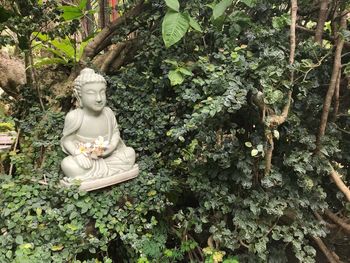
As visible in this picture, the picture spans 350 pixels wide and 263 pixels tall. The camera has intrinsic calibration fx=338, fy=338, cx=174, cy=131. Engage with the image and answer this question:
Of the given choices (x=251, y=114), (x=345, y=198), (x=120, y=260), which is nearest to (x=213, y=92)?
(x=251, y=114)

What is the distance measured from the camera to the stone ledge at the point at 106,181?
2.17 m

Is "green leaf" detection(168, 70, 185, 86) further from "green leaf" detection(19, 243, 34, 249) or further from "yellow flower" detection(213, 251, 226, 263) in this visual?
"green leaf" detection(19, 243, 34, 249)

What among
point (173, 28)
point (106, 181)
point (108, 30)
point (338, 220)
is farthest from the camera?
point (108, 30)

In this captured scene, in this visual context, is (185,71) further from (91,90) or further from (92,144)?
(92,144)

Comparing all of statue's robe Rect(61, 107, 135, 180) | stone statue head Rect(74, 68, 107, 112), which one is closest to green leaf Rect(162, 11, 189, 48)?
stone statue head Rect(74, 68, 107, 112)

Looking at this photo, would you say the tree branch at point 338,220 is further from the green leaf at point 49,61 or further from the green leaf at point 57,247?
the green leaf at point 49,61

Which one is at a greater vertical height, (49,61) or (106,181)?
(49,61)

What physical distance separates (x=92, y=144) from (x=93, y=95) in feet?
1.13

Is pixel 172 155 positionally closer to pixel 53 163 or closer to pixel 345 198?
pixel 53 163

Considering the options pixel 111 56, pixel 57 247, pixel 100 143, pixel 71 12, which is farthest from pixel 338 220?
pixel 71 12

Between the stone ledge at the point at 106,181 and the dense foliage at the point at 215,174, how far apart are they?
0.16ft

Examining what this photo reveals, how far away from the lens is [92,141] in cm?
239

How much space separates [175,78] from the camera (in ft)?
7.09

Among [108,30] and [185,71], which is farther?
[108,30]
